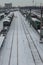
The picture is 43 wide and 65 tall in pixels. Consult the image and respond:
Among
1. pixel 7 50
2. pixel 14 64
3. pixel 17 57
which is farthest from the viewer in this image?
pixel 7 50

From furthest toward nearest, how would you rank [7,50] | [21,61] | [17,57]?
[7,50] < [17,57] < [21,61]

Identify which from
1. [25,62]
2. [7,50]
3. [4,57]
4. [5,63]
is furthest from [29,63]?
[7,50]

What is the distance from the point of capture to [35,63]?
52.4ft

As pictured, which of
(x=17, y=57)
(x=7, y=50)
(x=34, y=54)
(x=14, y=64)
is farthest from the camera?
(x=7, y=50)

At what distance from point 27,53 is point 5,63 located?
13.7ft

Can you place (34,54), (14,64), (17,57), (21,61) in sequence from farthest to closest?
(34,54) < (17,57) < (21,61) < (14,64)

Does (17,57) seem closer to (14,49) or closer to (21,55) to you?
(21,55)

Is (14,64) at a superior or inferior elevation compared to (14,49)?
superior

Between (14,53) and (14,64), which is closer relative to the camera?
(14,64)

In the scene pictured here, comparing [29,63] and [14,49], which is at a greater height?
[29,63]

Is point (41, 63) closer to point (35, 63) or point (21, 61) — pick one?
point (35, 63)

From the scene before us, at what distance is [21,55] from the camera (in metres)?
18.9

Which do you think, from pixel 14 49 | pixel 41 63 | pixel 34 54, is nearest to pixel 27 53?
pixel 34 54

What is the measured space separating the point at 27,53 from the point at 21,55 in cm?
110
